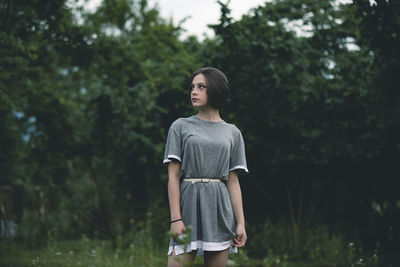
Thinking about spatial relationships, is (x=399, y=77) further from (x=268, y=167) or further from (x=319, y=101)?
(x=268, y=167)

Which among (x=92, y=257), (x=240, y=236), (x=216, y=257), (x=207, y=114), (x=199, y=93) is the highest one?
(x=199, y=93)

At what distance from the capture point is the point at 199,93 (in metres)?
2.98

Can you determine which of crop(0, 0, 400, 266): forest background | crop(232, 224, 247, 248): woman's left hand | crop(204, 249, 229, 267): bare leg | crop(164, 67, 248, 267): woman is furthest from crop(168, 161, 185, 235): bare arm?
crop(0, 0, 400, 266): forest background

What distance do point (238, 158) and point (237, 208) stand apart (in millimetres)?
372

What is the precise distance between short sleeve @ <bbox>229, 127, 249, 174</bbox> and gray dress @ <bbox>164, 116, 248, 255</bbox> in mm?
117

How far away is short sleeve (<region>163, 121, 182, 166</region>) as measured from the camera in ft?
9.42

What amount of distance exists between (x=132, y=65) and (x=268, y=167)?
3.56 metres

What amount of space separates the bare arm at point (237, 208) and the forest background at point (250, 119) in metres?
2.18

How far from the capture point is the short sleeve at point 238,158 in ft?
10.1

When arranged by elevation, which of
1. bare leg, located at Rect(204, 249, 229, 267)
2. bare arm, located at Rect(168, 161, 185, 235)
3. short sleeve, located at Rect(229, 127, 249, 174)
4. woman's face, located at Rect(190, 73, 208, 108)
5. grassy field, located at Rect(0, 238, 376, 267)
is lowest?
grassy field, located at Rect(0, 238, 376, 267)

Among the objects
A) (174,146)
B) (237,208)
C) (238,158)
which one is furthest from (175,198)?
(238,158)

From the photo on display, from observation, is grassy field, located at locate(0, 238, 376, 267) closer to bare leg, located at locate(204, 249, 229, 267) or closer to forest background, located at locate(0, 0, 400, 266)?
forest background, located at locate(0, 0, 400, 266)

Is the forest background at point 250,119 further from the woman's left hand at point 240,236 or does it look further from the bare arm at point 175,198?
the bare arm at point 175,198

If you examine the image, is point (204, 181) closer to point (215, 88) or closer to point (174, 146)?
point (174, 146)
